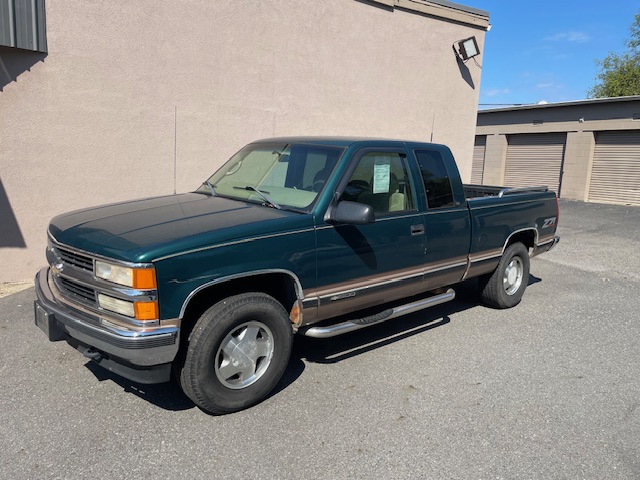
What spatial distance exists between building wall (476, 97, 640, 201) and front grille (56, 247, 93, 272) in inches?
779

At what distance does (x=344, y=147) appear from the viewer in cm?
421

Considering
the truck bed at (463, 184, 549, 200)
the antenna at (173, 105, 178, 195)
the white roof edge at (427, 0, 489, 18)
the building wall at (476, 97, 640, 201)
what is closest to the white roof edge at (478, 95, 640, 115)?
the building wall at (476, 97, 640, 201)

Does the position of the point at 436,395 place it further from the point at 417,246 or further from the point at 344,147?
the point at 344,147

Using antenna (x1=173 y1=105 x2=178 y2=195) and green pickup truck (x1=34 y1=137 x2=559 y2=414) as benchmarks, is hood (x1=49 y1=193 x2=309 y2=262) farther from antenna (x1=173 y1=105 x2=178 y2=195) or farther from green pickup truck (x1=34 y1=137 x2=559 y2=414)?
antenna (x1=173 y1=105 x2=178 y2=195)

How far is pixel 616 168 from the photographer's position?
1914 cm

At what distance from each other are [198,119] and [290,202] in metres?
4.18

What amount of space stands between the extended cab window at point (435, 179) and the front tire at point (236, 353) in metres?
1.98

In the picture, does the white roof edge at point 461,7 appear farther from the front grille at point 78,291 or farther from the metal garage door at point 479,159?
the metal garage door at point 479,159

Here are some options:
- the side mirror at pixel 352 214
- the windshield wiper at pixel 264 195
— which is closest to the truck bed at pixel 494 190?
the side mirror at pixel 352 214

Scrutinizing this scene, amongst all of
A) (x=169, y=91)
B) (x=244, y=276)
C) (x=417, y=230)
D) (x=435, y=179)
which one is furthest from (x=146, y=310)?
(x=169, y=91)

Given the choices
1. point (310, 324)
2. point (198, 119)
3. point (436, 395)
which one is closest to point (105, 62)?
point (198, 119)

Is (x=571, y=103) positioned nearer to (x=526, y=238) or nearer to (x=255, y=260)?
(x=526, y=238)

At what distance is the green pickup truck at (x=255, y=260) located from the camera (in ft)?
10.1

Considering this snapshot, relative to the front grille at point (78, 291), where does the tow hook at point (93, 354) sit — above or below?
below
